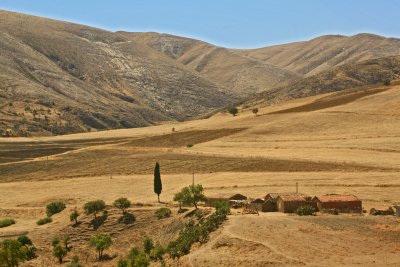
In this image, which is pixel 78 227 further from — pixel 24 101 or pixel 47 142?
pixel 24 101

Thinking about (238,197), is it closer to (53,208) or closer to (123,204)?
(123,204)

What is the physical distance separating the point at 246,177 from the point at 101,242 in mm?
26516

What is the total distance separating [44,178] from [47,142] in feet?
124

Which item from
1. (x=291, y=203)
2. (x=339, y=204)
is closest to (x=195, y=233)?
(x=291, y=203)

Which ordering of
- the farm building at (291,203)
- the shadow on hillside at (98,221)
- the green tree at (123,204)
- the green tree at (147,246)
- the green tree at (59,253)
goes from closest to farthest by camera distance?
the green tree at (147,246) → the green tree at (59,253) → the farm building at (291,203) → the shadow on hillside at (98,221) → the green tree at (123,204)

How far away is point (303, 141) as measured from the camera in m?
91.0

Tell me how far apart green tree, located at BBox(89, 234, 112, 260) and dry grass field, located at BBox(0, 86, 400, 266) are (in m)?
0.83

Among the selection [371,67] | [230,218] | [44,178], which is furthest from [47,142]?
[371,67]

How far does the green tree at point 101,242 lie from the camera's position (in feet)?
153

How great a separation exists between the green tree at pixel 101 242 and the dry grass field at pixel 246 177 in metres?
0.83

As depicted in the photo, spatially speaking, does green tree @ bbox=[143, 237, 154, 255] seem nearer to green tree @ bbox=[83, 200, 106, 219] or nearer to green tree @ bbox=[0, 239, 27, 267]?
green tree @ bbox=[0, 239, 27, 267]

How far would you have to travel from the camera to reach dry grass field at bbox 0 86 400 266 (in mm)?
38219

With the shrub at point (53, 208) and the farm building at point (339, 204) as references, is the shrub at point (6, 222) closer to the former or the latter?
the shrub at point (53, 208)

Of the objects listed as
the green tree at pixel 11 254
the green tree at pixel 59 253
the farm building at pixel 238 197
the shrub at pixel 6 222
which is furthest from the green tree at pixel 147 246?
the shrub at pixel 6 222
